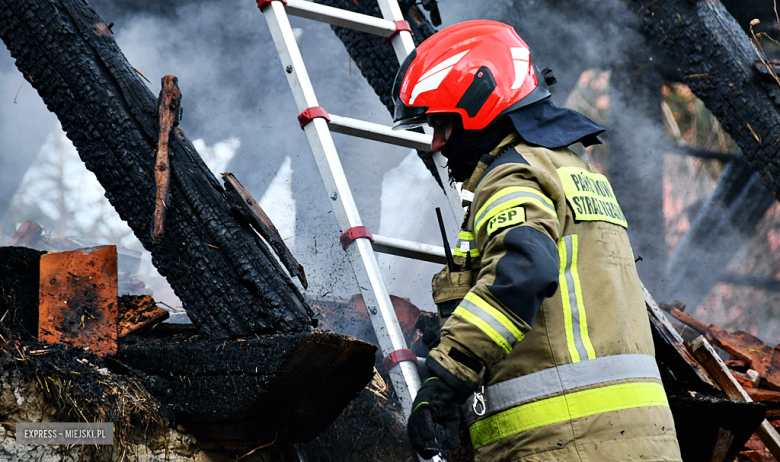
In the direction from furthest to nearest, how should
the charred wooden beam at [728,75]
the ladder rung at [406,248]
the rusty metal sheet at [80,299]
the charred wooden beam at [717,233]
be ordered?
the charred wooden beam at [717,233] < the charred wooden beam at [728,75] < the ladder rung at [406,248] < the rusty metal sheet at [80,299]

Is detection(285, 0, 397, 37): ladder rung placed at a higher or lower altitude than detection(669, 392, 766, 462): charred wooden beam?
higher

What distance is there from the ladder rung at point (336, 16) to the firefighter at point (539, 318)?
4.99 ft

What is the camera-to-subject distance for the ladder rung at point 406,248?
279 cm

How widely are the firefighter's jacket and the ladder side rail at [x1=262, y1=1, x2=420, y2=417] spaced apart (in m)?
0.72

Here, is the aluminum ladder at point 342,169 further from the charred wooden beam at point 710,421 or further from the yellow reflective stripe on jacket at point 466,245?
the charred wooden beam at point 710,421

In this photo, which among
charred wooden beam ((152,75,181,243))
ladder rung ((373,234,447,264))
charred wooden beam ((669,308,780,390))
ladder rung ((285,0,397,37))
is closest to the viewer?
charred wooden beam ((152,75,181,243))

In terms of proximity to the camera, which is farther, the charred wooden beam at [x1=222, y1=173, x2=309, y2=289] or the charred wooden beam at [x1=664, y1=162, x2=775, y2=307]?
the charred wooden beam at [x1=664, y1=162, x2=775, y2=307]

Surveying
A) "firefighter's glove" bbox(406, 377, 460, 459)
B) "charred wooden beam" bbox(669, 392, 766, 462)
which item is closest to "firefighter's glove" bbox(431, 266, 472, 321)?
"firefighter's glove" bbox(406, 377, 460, 459)

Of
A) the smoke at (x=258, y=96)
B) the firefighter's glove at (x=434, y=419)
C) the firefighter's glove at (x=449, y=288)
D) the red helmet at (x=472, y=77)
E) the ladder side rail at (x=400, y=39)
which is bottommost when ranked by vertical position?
Answer: the firefighter's glove at (x=434, y=419)

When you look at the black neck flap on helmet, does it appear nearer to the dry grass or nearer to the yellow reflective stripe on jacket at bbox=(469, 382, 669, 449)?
the yellow reflective stripe on jacket at bbox=(469, 382, 669, 449)

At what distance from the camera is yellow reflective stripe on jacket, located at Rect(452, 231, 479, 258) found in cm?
164

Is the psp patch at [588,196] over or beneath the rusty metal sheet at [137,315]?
over

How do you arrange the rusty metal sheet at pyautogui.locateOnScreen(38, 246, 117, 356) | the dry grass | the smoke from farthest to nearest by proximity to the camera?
the smoke
the rusty metal sheet at pyautogui.locateOnScreen(38, 246, 117, 356)
the dry grass

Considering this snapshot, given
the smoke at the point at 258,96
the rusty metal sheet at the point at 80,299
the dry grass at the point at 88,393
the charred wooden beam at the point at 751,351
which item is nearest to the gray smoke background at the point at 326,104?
the smoke at the point at 258,96
